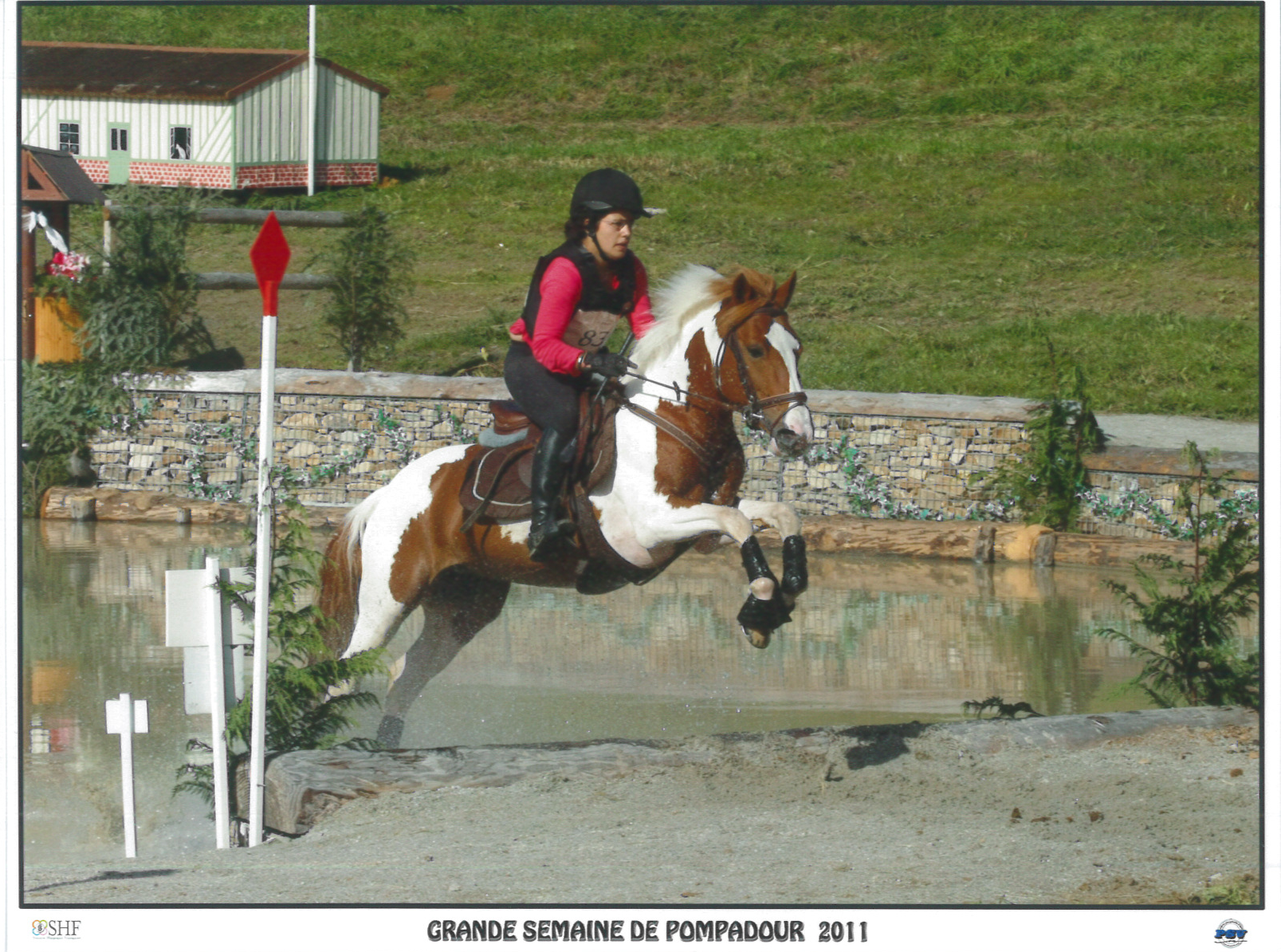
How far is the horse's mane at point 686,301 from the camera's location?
5504mm

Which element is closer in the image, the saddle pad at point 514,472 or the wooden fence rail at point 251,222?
the saddle pad at point 514,472

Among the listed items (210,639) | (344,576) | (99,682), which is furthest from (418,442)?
(210,639)

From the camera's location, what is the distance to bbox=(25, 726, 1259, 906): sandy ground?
4168 mm

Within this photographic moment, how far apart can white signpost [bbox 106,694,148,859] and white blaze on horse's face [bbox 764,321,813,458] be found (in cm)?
216

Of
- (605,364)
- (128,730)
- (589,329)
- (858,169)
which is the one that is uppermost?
(858,169)

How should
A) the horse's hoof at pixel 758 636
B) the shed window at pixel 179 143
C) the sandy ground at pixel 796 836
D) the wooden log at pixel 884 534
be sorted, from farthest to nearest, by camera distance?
1. the shed window at pixel 179 143
2. the wooden log at pixel 884 534
3. the horse's hoof at pixel 758 636
4. the sandy ground at pixel 796 836

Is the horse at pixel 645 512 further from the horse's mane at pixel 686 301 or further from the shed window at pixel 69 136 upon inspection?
the shed window at pixel 69 136

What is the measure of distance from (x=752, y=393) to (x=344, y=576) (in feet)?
6.58

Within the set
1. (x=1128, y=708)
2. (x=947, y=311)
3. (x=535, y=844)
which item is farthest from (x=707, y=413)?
(x=947, y=311)

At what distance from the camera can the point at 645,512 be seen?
556cm

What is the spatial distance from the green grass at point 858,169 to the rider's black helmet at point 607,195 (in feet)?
30.4

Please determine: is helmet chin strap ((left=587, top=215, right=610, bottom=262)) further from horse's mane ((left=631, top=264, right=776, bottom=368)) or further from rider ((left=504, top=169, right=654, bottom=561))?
horse's mane ((left=631, top=264, right=776, bottom=368))

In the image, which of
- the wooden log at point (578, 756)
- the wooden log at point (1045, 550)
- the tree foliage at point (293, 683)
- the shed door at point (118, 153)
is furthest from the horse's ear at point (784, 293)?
the shed door at point (118, 153)
